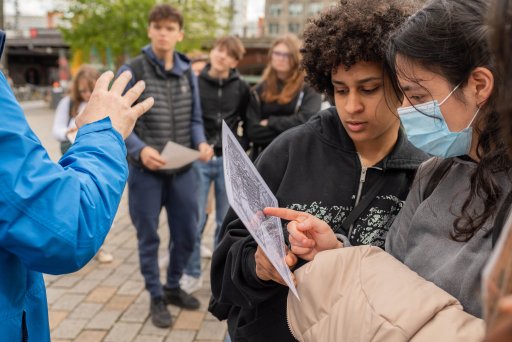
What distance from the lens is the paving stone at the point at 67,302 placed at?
373cm

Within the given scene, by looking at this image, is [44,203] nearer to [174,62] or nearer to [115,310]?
[174,62]

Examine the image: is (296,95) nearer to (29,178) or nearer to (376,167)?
(376,167)

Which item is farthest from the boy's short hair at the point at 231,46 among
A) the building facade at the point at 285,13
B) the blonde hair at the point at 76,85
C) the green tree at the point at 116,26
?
the building facade at the point at 285,13

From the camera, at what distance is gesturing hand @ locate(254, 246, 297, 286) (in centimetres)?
135

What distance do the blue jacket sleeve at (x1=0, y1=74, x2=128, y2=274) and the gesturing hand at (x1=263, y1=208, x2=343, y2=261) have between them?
0.47m

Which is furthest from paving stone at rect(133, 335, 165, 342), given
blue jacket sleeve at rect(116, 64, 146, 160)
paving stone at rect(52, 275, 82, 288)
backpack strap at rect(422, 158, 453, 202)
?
backpack strap at rect(422, 158, 453, 202)

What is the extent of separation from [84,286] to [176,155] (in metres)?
1.55

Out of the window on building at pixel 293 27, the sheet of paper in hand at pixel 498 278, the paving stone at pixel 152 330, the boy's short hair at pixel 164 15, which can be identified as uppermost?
the boy's short hair at pixel 164 15

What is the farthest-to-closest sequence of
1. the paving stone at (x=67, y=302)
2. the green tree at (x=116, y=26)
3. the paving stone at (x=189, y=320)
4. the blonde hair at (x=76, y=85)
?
1. the green tree at (x=116, y=26)
2. the blonde hair at (x=76, y=85)
3. the paving stone at (x=67, y=302)
4. the paving stone at (x=189, y=320)

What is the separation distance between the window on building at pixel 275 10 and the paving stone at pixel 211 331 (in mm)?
73189

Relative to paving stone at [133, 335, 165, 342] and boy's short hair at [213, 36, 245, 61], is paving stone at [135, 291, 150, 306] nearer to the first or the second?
paving stone at [133, 335, 165, 342]

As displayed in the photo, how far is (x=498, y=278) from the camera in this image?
0.54 meters

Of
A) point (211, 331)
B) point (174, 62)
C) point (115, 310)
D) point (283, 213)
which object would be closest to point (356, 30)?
point (283, 213)

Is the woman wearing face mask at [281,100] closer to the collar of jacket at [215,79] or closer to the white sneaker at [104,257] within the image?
the collar of jacket at [215,79]
